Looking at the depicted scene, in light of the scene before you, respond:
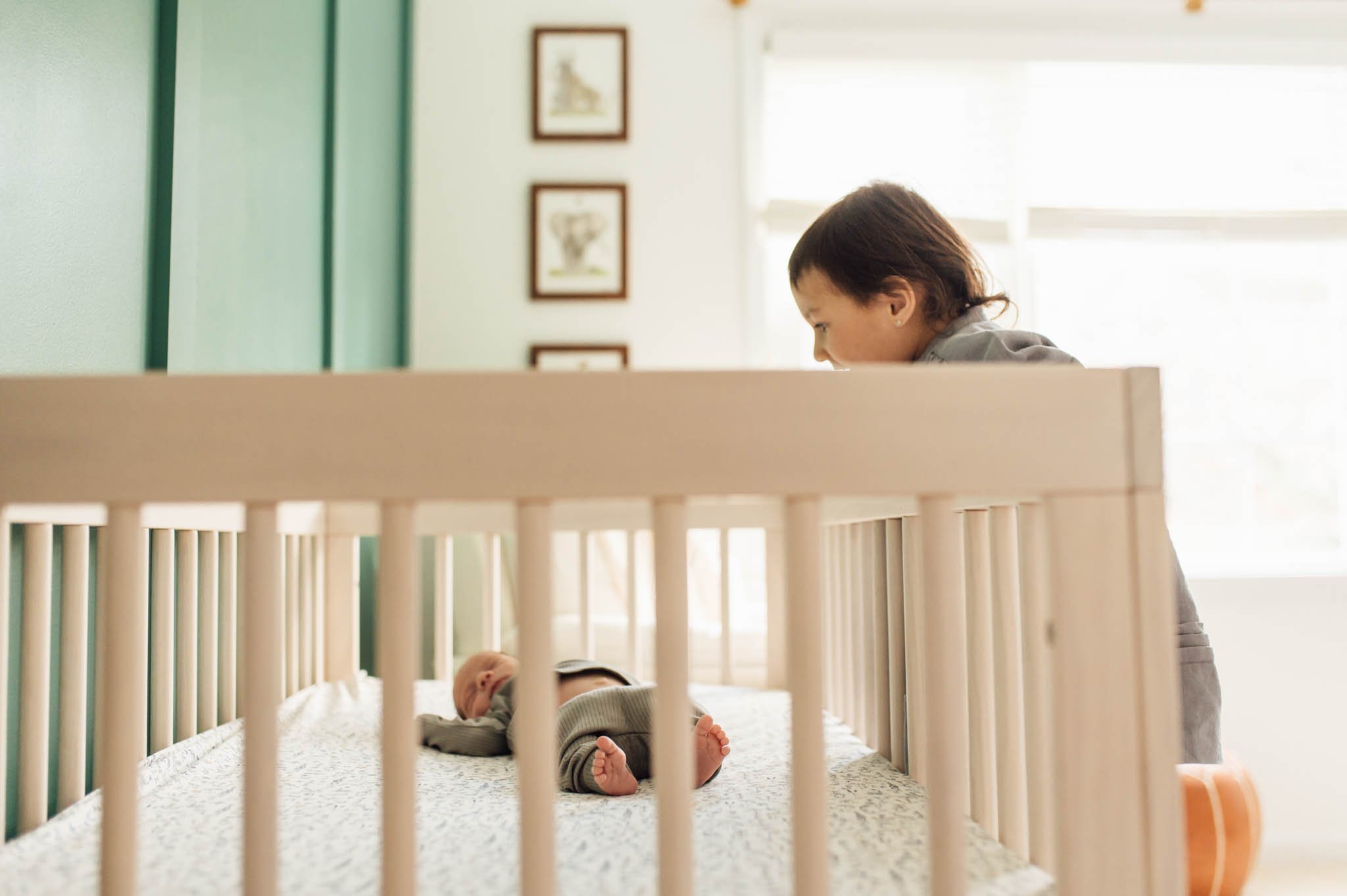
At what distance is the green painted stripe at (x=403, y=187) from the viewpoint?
2363 millimetres

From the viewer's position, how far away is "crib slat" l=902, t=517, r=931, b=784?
2.99 feet

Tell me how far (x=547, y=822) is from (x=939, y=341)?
728 millimetres

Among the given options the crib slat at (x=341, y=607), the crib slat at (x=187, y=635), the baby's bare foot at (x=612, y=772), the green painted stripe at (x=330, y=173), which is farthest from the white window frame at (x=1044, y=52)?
the baby's bare foot at (x=612, y=772)

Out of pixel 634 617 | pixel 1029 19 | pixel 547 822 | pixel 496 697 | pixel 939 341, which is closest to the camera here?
pixel 547 822

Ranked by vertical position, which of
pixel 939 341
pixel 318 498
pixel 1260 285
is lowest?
pixel 318 498

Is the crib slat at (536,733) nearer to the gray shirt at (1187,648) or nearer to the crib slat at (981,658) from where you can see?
the crib slat at (981,658)

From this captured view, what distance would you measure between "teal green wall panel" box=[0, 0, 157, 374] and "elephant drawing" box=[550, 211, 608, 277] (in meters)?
1.28

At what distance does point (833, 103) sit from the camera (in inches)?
96.9

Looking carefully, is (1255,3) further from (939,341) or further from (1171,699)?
(1171,699)

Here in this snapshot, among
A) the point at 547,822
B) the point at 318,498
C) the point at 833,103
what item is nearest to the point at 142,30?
the point at 318,498

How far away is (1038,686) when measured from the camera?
2.15 feet

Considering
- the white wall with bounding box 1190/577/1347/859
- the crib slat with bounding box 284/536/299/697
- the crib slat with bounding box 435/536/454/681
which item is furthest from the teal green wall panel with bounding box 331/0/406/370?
the white wall with bounding box 1190/577/1347/859

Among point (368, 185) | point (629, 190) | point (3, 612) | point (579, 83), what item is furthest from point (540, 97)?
point (3, 612)

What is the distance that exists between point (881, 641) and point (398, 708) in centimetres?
67
